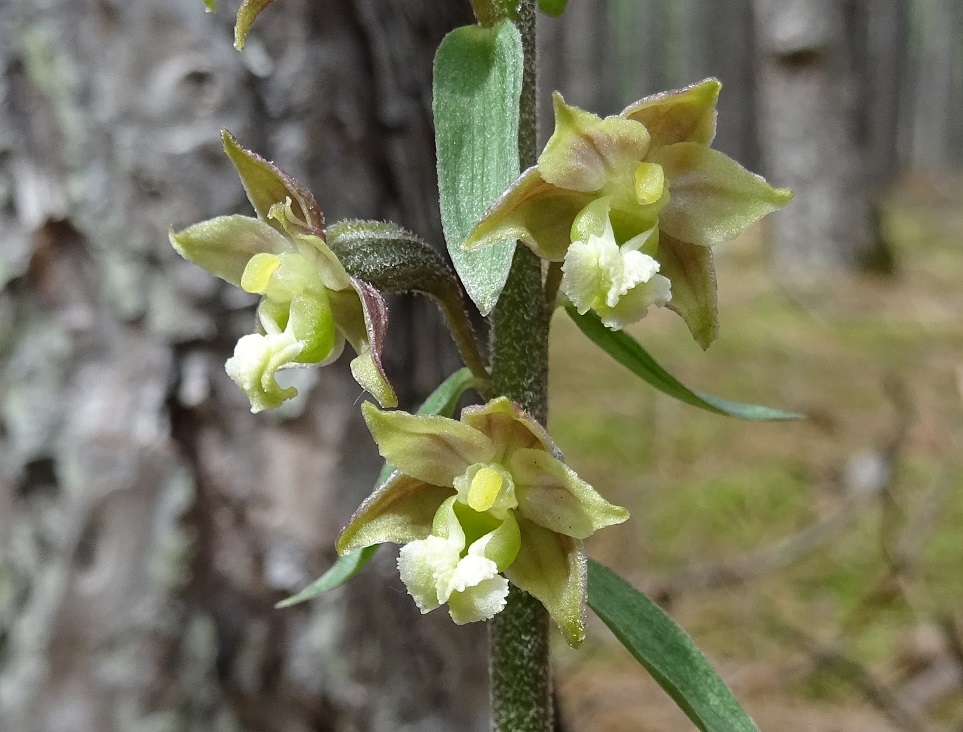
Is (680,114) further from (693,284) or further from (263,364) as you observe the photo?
(263,364)

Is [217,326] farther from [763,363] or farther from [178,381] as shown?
[763,363]

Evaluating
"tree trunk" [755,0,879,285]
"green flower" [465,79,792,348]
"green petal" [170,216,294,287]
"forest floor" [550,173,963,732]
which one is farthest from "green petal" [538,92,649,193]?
"tree trunk" [755,0,879,285]

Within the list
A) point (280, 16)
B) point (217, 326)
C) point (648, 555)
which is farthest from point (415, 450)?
point (648, 555)

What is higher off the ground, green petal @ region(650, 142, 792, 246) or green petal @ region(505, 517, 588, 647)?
green petal @ region(650, 142, 792, 246)

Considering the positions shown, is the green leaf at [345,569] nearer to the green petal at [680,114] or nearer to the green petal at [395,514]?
the green petal at [395,514]

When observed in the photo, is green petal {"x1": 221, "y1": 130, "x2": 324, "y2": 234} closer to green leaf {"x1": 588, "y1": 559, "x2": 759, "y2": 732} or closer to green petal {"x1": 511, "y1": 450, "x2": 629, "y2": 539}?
green petal {"x1": 511, "y1": 450, "x2": 629, "y2": 539}

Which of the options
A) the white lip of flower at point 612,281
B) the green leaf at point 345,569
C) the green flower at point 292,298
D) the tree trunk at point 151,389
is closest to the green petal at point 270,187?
the green flower at point 292,298
